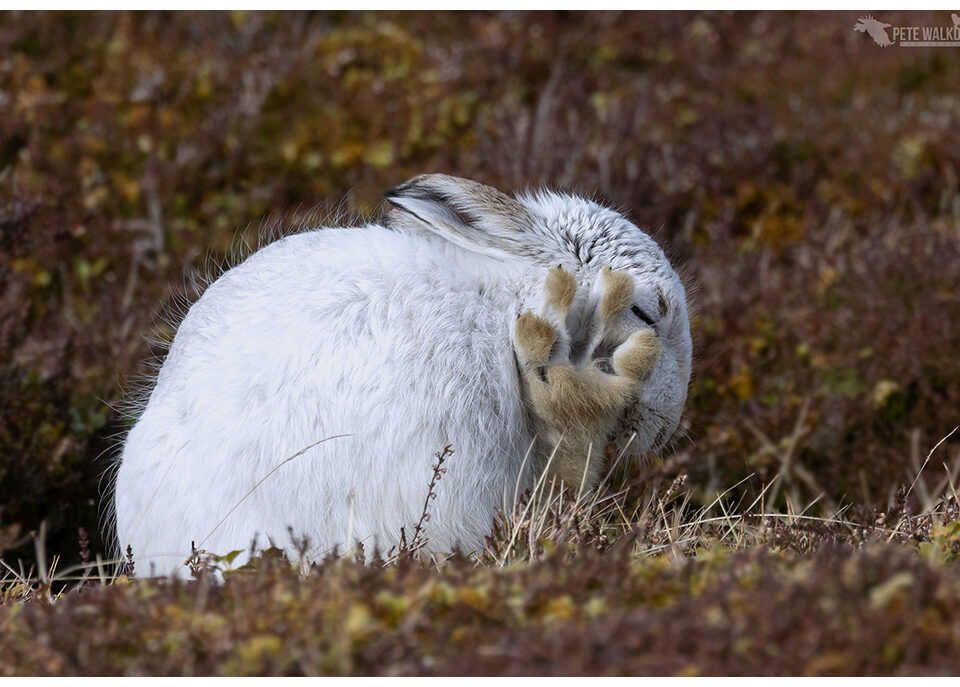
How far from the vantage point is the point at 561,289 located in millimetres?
2996

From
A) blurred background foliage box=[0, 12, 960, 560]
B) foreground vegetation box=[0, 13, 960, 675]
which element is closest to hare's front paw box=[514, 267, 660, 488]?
foreground vegetation box=[0, 13, 960, 675]

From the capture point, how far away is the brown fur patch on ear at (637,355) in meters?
3.00

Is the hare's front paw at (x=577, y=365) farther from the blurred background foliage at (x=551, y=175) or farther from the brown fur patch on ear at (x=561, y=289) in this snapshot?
the blurred background foliage at (x=551, y=175)

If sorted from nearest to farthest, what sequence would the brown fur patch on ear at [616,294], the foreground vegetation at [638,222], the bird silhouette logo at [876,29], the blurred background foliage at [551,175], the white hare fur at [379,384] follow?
the foreground vegetation at [638,222]
the white hare fur at [379,384]
the brown fur patch on ear at [616,294]
the blurred background foliage at [551,175]
the bird silhouette logo at [876,29]

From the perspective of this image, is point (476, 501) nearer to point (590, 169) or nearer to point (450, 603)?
point (450, 603)

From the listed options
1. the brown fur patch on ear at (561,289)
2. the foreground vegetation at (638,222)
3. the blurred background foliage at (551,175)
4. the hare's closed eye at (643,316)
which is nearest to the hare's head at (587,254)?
the hare's closed eye at (643,316)

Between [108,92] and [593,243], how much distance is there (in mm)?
4960

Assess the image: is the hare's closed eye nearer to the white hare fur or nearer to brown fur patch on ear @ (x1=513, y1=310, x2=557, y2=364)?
the white hare fur

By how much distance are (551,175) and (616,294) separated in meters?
3.64

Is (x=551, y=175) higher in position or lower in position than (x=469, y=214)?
higher

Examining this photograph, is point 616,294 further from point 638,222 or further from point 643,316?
point 638,222

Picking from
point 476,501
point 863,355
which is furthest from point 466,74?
point 476,501

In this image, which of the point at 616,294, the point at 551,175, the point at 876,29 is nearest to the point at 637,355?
the point at 616,294

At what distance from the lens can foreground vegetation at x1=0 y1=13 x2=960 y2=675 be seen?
2.02 m
